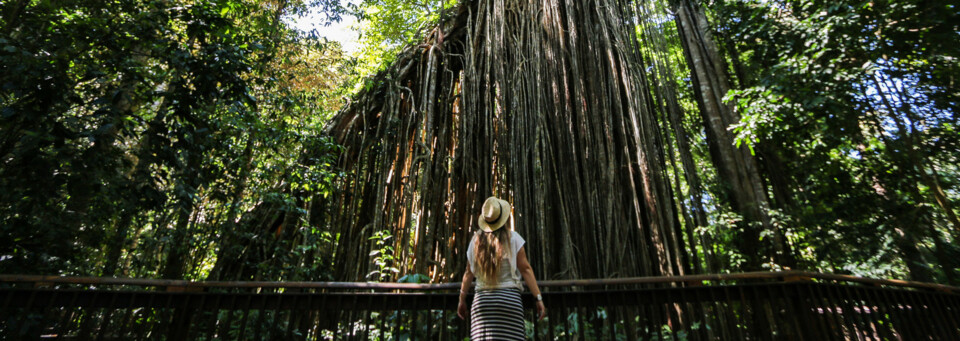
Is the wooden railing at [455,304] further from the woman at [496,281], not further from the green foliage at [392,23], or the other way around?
the green foliage at [392,23]

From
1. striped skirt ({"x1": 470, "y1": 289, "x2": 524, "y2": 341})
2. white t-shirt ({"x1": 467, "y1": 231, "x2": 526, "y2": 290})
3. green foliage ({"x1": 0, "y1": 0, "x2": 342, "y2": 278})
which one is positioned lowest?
striped skirt ({"x1": 470, "y1": 289, "x2": 524, "y2": 341})

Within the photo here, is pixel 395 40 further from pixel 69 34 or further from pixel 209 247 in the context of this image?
pixel 69 34

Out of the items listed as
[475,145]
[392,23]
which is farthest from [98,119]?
[392,23]

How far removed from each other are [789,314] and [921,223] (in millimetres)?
5120

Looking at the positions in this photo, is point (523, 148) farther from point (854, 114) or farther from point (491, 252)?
point (854, 114)

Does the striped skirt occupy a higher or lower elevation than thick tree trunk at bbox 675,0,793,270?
lower

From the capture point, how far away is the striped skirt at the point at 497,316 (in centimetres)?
177

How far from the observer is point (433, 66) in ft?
16.1

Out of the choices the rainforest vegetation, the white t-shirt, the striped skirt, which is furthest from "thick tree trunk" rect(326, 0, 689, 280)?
the striped skirt

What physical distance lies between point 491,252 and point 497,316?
262 mm

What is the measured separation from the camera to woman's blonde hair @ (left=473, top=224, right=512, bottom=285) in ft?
6.10

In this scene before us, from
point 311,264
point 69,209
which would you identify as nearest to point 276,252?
point 311,264


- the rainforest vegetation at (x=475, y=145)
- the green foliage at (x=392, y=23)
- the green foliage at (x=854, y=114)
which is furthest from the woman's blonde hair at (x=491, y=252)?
the green foliage at (x=392, y=23)

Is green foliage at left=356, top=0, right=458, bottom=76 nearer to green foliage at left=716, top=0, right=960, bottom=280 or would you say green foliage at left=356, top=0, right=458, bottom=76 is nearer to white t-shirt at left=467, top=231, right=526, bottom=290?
green foliage at left=716, top=0, right=960, bottom=280
